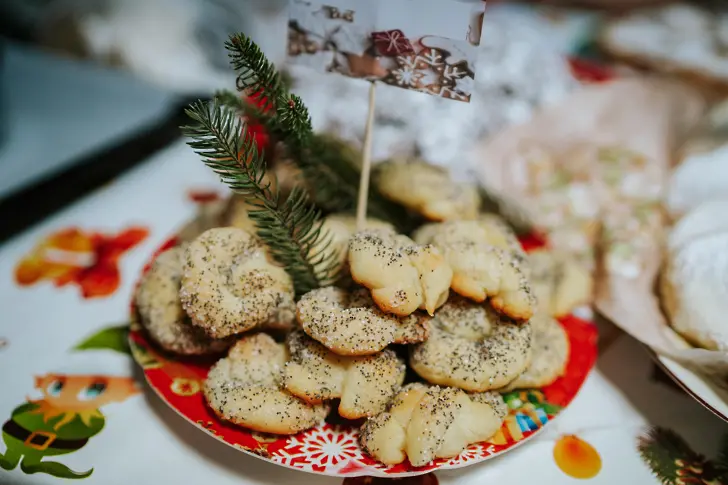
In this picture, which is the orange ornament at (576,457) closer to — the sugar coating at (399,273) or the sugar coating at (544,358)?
the sugar coating at (544,358)

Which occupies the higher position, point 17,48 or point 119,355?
point 17,48

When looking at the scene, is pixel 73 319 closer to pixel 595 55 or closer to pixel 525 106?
pixel 525 106

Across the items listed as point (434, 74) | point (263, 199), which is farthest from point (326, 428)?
point (434, 74)

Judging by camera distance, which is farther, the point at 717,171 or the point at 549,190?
the point at 549,190

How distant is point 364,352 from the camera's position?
0.83 meters

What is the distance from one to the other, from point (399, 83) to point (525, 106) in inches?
36.7

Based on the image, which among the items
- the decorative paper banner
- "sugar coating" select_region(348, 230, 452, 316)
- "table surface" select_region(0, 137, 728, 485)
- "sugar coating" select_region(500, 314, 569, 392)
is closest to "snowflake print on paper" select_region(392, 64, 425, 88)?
the decorative paper banner

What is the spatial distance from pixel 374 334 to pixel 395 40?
1.56 ft

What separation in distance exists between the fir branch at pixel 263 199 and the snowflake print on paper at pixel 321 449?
241 millimetres

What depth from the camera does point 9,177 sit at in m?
1.72

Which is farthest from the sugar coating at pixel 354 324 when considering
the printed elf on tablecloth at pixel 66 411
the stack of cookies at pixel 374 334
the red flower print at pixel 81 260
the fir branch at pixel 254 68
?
the red flower print at pixel 81 260

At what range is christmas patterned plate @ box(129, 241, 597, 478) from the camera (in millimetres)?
821

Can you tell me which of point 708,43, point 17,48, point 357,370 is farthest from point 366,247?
point 17,48

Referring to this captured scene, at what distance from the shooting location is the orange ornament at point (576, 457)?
954 millimetres
